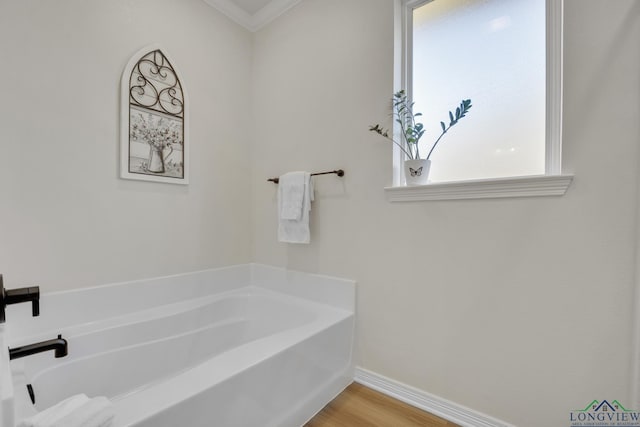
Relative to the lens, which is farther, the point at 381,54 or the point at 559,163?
the point at 381,54

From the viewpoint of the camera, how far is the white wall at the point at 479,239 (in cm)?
107

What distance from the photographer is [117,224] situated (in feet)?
5.42

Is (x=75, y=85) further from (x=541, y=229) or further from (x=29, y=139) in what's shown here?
(x=541, y=229)

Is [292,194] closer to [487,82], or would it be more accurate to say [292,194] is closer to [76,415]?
[487,82]

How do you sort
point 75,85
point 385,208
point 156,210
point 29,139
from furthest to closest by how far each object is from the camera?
point 156,210 < point 385,208 < point 75,85 < point 29,139

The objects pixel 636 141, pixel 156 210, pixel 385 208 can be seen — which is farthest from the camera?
pixel 156 210

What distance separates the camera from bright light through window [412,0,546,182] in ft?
4.25

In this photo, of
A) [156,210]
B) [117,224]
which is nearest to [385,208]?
[156,210]

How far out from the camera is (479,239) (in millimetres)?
1340

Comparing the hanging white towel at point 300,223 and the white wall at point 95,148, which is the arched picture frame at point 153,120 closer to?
the white wall at point 95,148

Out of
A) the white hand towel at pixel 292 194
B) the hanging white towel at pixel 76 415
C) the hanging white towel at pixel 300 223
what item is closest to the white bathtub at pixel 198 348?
the hanging white towel at pixel 76 415

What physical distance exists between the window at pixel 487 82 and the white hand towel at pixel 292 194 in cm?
63

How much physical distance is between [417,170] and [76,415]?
5.09 feet

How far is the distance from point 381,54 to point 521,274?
136 cm
